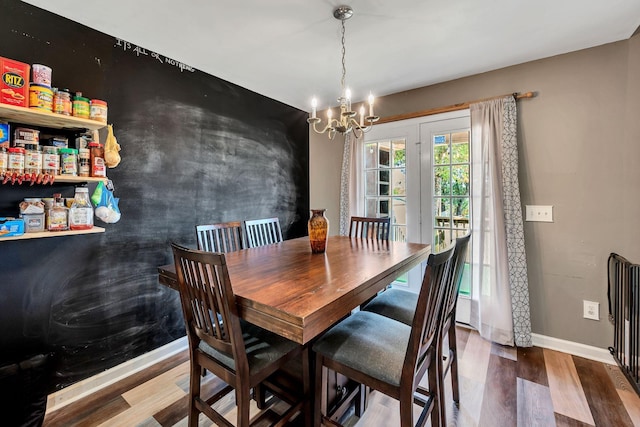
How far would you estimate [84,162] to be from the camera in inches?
67.4

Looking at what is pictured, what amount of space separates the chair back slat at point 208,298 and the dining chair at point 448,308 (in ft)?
3.11

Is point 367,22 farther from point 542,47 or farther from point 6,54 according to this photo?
point 6,54

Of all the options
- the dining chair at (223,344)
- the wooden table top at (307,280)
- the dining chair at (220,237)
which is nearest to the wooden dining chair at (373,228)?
the wooden table top at (307,280)

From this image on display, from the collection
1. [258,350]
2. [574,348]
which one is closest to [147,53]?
[258,350]

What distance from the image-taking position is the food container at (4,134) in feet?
4.80

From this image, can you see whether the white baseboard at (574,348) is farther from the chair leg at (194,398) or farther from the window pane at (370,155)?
the chair leg at (194,398)

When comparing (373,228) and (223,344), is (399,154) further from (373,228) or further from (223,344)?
(223,344)

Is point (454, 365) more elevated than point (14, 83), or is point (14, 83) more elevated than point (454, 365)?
point (14, 83)

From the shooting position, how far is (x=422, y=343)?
3.85ft

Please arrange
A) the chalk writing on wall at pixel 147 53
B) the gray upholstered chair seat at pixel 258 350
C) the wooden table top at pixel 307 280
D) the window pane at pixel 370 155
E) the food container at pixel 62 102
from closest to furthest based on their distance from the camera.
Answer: the wooden table top at pixel 307 280, the gray upholstered chair seat at pixel 258 350, the food container at pixel 62 102, the chalk writing on wall at pixel 147 53, the window pane at pixel 370 155

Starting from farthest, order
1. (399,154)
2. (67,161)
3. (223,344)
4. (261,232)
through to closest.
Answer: (399,154), (261,232), (67,161), (223,344)

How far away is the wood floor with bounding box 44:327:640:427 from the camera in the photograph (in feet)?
5.23

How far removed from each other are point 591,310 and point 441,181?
5.09 ft

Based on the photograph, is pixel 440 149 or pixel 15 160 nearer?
pixel 15 160
